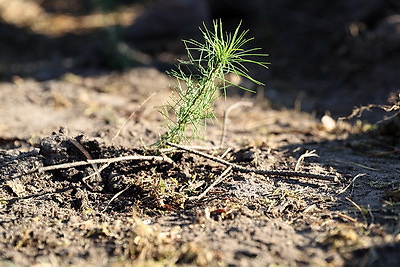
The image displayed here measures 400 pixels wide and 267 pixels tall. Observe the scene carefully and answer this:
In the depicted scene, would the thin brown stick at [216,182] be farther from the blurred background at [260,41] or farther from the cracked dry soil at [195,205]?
the blurred background at [260,41]

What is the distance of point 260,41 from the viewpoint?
6.80 m

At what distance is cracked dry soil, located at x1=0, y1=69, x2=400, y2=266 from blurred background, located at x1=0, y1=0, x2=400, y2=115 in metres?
1.95

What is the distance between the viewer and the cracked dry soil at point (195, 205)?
2.00 m

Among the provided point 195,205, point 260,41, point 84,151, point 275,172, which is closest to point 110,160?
point 84,151

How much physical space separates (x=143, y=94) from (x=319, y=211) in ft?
10.7

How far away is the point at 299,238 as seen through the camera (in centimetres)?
210

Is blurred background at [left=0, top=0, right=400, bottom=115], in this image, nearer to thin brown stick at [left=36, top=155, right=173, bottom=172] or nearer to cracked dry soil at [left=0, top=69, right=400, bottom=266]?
cracked dry soil at [left=0, top=69, right=400, bottom=266]

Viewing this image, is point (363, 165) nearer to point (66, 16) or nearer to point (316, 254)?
point (316, 254)

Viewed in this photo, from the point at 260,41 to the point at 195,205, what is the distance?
470 centimetres

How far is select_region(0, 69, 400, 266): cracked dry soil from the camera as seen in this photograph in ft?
6.56

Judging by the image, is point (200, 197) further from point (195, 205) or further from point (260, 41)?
point (260, 41)

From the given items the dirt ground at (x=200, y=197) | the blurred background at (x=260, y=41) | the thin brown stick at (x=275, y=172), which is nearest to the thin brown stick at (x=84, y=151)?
the dirt ground at (x=200, y=197)

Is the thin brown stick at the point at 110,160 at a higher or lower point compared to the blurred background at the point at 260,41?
lower

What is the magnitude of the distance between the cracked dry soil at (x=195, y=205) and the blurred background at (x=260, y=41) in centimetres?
195
